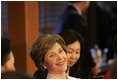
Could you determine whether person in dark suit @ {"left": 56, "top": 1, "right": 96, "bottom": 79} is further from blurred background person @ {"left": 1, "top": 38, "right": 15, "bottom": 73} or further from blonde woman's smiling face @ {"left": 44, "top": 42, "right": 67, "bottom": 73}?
blurred background person @ {"left": 1, "top": 38, "right": 15, "bottom": 73}

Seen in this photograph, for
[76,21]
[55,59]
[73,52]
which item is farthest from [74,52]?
[76,21]

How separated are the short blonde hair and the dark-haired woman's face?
73 mm

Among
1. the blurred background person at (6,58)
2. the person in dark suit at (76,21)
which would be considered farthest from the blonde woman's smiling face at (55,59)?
the person in dark suit at (76,21)

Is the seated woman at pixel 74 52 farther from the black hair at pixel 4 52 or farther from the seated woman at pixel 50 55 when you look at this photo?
the black hair at pixel 4 52

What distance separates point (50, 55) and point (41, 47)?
5cm

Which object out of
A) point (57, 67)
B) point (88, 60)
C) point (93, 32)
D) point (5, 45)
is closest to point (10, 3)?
point (5, 45)

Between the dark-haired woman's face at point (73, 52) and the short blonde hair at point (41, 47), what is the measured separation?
0.24ft

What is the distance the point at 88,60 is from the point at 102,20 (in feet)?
6.82

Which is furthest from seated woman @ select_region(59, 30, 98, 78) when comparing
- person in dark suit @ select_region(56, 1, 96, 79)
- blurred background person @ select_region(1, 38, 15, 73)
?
blurred background person @ select_region(1, 38, 15, 73)

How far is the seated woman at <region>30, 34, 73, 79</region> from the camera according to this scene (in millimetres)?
981

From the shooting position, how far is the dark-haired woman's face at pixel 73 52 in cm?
108

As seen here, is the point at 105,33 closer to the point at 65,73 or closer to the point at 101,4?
the point at 101,4

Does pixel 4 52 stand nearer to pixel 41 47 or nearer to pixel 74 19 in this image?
pixel 41 47

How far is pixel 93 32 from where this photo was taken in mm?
3238
